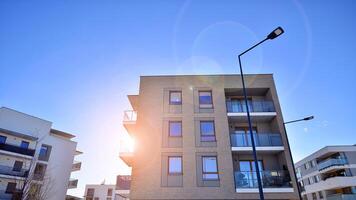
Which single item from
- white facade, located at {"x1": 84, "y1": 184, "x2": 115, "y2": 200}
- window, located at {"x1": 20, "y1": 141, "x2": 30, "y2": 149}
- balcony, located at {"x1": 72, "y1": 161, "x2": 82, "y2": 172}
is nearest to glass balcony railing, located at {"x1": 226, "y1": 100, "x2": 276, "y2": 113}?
window, located at {"x1": 20, "y1": 141, "x2": 30, "y2": 149}

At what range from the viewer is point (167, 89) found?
18297mm

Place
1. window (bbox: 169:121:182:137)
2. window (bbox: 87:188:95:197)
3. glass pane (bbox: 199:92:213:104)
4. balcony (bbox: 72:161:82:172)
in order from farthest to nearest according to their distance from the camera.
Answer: window (bbox: 87:188:95:197), balcony (bbox: 72:161:82:172), glass pane (bbox: 199:92:213:104), window (bbox: 169:121:182:137)

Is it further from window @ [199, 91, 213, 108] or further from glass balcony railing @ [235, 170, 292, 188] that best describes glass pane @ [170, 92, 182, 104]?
glass balcony railing @ [235, 170, 292, 188]

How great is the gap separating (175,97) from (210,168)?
20.9 ft

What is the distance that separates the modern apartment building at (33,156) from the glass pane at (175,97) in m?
19.0

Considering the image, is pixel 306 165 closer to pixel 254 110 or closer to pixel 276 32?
pixel 254 110

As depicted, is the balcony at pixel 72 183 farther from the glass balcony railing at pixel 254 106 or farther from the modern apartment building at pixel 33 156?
the glass balcony railing at pixel 254 106

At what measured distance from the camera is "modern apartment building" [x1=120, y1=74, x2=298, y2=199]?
46.9ft

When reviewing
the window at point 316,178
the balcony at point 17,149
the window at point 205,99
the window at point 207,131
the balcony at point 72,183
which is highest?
the window at point 205,99

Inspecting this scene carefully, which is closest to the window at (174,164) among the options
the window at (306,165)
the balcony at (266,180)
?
the balcony at (266,180)

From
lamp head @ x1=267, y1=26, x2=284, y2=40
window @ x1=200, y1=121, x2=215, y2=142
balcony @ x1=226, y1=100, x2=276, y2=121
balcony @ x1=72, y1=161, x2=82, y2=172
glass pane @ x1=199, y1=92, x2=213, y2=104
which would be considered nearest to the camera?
lamp head @ x1=267, y1=26, x2=284, y2=40

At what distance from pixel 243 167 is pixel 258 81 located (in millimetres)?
7303

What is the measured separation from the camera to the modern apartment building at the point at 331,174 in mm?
30719

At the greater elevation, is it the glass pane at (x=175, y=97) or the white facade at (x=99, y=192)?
the glass pane at (x=175, y=97)
